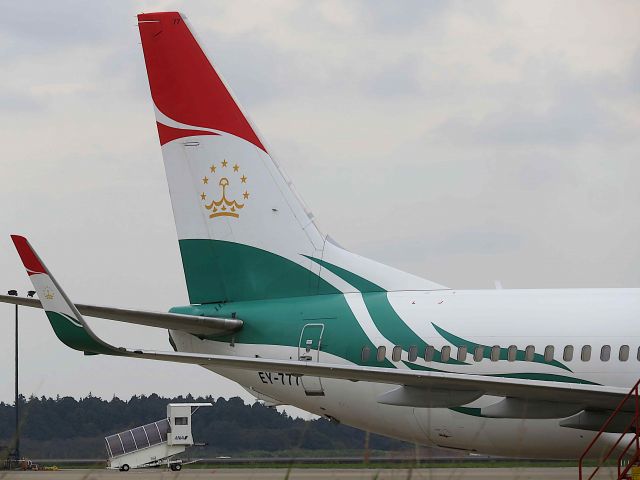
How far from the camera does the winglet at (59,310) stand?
48.7 ft

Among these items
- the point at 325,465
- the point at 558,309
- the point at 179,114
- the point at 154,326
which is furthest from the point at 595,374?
the point at 325,465

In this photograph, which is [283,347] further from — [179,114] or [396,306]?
[179,114]

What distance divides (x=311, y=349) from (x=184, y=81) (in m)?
5.89

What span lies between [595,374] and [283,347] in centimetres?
524

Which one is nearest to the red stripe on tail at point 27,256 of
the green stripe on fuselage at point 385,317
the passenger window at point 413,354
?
the green stripe on fuselage at point 385,317

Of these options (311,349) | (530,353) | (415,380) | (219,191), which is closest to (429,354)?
(530,353)

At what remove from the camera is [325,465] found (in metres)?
41.2

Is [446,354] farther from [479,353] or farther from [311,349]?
[311,349]

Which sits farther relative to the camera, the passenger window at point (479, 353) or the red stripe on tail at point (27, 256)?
the passenger window at point (479, 353)

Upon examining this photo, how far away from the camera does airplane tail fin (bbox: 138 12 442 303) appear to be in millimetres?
22188

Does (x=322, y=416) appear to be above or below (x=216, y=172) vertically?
below

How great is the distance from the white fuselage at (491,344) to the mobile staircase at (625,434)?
0.51m

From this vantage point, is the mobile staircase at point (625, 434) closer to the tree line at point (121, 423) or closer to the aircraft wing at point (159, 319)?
the tree line at point (121, 423)

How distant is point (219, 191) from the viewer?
75.0 ft
